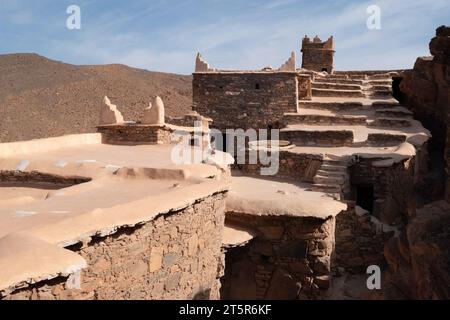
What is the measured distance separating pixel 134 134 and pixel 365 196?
21.3ft

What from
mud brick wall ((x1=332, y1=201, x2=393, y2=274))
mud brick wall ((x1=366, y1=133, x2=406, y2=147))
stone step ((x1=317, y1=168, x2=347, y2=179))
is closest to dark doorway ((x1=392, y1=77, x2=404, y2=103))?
mud brick wall ((x1=366, y1=133, x2=406, y2=147))

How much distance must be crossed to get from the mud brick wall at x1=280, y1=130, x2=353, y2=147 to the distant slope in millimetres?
18733

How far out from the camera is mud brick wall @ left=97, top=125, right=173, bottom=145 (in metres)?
11.7

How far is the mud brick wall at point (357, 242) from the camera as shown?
10.5 metres

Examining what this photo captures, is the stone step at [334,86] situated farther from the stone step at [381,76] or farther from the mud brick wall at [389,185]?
the mud brick wall at [389,185]

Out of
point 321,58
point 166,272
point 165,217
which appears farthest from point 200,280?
point 321,58

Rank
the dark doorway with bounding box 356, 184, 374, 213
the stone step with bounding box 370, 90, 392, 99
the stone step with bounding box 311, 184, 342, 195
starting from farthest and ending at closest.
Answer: the stone step with bounding box 370, 90, 392, 99
the dark doorway with bounding box 356, 184, 374, 213
the stone step with bounding box 311, 184, 342, 195

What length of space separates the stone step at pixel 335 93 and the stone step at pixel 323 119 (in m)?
5.10

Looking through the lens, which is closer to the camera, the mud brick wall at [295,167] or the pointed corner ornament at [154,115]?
the pointed corner ornament at [154,115]

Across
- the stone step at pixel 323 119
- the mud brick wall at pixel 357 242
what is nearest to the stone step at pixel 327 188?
the mud brick wall at pixel 357 242

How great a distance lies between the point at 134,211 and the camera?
14.4ft

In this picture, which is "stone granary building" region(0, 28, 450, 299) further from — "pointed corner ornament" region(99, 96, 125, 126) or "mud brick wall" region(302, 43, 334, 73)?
"mud brick wall" region(302, 43, 334, 73)

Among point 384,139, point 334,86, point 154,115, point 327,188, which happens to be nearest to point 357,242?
point 327,188
